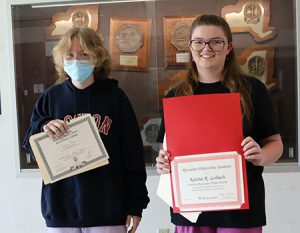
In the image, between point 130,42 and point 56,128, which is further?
point 130,42

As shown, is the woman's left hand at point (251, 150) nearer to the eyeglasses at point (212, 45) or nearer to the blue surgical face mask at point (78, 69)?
the eyeglasses at point (212, 45)

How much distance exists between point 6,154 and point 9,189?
269 mm

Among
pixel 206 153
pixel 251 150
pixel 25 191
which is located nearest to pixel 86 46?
pixel 206 153

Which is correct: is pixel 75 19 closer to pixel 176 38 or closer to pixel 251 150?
pixel 176 38

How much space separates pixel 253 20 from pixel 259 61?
286 mm

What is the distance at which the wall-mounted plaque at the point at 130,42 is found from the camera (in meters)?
2.78

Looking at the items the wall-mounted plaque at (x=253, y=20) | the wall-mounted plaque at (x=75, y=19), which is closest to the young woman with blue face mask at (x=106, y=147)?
the wall-mounted plaque at (x=75, y=19)

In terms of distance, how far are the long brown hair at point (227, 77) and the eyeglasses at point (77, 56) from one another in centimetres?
42

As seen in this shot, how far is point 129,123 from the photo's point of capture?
67.8 inches

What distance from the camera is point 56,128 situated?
1.58m

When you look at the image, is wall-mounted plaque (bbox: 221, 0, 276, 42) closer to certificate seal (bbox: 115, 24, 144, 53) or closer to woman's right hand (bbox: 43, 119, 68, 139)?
certificate seal (bbox: 115, 24, 144, 53)

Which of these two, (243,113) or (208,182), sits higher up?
(243,113)

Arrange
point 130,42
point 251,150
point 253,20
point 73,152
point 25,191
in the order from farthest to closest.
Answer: point 25,191, point 130,42, point 253,20, point 73,152, point 251,150

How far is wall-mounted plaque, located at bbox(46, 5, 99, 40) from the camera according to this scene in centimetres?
281
